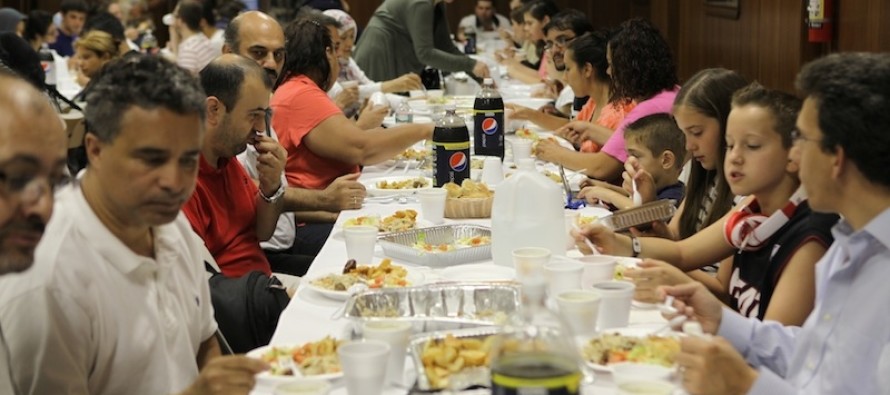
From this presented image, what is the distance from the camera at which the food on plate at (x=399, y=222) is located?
3037 millimetres

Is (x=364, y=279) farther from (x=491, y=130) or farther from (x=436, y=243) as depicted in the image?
(x=491, y=130)

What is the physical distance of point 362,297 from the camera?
7.18 ft

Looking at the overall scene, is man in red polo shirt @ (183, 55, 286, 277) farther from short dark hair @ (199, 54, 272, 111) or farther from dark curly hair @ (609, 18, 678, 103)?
dark curly hair @ (609, 18, 678, 103)

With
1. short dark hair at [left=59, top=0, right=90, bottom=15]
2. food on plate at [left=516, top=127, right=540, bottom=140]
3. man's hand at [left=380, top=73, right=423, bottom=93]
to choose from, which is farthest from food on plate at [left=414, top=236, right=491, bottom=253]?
short dark hair at [left=59, top=0, right=90, bottom=15]

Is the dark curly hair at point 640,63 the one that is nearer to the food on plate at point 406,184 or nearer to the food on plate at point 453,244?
the food on plate at point 406,184

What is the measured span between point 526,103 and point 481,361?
477cm

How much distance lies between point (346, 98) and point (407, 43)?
1.91m

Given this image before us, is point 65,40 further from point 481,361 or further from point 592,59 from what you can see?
point 481,361

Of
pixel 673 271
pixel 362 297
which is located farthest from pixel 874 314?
pixel 362 297

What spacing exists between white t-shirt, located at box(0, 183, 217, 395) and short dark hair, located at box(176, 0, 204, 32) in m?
6.73

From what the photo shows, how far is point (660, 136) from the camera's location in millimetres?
3635

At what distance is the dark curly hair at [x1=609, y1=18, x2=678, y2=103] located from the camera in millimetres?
4395

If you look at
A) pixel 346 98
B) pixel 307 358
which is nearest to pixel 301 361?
pixel 307 358

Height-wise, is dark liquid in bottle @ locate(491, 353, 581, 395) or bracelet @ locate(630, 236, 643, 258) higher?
dark liquid in bottle @ locate(491, 353, 581, 395)
